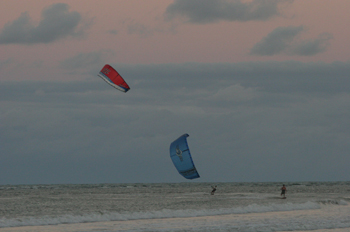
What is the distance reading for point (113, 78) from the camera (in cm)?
3528

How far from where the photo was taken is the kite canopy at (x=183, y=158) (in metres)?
29.2

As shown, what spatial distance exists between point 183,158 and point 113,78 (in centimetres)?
958

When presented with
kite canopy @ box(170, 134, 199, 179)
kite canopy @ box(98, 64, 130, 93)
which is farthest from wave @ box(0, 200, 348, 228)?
kite canopy @ box(98, 64, 130, 93)

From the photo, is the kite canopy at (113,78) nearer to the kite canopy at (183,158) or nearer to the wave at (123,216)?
the kite canopy at (183,158)

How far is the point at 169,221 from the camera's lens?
923 inches

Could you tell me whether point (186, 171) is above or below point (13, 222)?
above

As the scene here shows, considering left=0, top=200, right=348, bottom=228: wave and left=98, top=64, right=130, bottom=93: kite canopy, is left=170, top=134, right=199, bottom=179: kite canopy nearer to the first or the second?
left=0, top=200, right=348, bottom=228: wave

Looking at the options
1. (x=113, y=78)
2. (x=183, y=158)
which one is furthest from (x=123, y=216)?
(x=113, y=78)

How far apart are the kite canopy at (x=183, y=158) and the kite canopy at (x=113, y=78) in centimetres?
669

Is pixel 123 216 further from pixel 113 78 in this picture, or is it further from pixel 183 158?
pixel 113 78

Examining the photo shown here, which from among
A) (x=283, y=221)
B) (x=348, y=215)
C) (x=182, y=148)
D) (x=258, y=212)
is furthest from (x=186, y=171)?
(x=348, y=215)

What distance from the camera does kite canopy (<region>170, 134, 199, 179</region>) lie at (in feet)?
95.8

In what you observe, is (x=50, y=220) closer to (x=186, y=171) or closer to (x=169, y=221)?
(x=169, y=221)

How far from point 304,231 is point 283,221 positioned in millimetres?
3348
